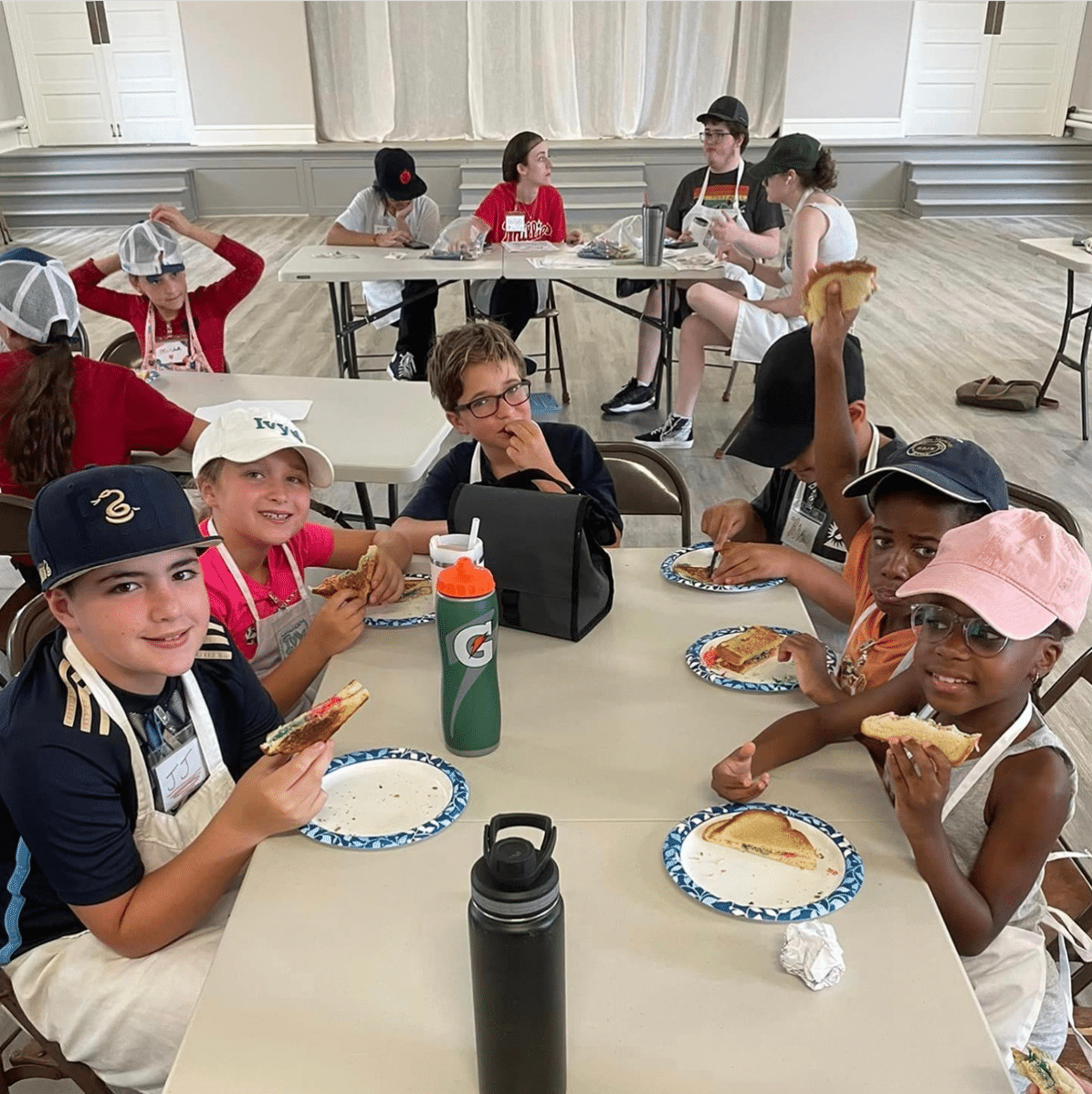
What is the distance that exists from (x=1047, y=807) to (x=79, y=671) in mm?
1209

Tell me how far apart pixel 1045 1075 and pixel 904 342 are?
20.1ft

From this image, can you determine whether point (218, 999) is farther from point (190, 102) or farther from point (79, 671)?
point (190, 102)

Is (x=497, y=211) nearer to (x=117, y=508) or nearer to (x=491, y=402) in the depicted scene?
(x=491, y=402)

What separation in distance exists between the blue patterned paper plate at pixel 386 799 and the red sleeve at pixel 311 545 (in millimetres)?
735

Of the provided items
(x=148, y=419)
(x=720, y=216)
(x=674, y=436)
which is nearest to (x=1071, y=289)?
(x=720, y=216)

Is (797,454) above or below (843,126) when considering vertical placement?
above

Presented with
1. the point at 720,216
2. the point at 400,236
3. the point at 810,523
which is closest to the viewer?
the point at 810,523

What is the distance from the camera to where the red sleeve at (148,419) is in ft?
8.71

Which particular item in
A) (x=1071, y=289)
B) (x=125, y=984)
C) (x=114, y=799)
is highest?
(x=114, y=799)

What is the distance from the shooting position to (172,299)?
359 cm

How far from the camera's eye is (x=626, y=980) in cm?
106

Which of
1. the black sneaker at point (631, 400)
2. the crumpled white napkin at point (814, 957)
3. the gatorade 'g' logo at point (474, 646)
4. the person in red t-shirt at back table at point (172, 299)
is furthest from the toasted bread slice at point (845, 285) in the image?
the black sneaker at point (631, 400)

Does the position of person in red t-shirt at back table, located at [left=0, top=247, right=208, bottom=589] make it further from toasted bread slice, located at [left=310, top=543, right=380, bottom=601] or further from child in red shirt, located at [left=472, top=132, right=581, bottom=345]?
child in red shirt, located at [left=472, top=132, right=581, bottom=345]

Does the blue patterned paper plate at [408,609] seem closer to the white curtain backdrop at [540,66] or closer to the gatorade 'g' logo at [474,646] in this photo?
the gatorade 'g' logo at [474,646]
